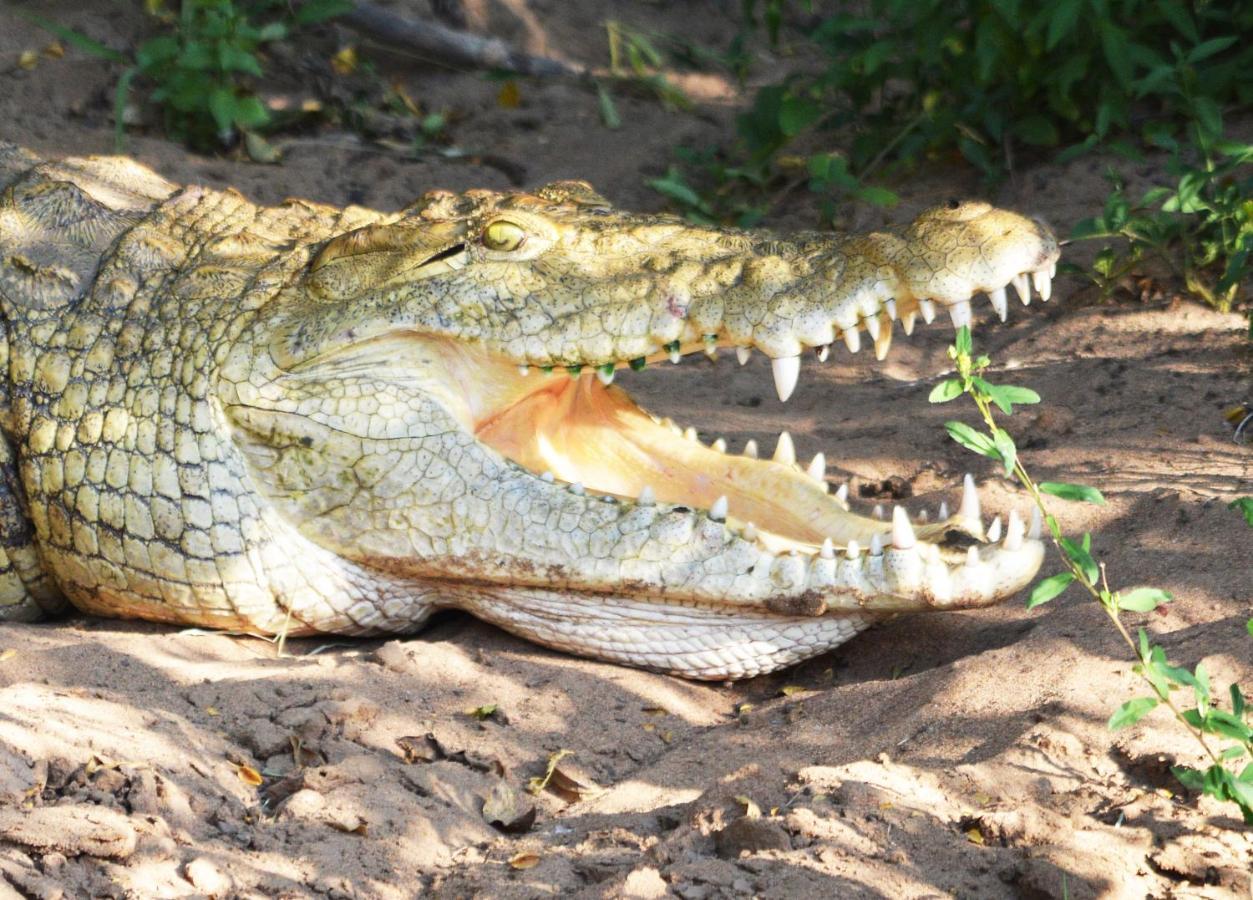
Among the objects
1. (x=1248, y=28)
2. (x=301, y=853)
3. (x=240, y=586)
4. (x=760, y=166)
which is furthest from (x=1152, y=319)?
(x=301, y=853)

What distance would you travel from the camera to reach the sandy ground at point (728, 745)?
2.56 m

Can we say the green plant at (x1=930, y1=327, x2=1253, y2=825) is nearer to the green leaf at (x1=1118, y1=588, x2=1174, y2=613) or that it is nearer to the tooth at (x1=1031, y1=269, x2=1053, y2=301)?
the green leaf at (x1=1118, y1=588, x2=1174, y2=613)

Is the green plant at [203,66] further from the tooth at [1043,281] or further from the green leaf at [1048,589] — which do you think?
the green leaf at [1048,589]

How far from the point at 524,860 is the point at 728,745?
0.68 metres

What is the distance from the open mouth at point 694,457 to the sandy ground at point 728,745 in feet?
0.93

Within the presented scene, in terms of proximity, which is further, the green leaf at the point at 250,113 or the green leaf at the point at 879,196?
the green leaf at the point at 250,113

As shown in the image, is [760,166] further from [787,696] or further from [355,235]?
[787,696]

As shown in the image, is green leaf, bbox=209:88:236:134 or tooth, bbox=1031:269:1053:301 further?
green leaf, bbox=209:88:236:134

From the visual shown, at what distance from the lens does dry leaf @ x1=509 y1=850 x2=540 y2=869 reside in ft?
8.87

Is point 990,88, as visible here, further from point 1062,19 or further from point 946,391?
point 946,391

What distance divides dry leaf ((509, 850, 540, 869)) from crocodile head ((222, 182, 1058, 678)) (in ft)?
2.96

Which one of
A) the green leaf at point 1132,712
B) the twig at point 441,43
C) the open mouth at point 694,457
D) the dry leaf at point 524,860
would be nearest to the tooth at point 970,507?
the open mouth at point 694,457

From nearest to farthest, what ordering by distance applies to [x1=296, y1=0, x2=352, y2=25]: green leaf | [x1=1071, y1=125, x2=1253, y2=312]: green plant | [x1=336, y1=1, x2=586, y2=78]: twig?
[x1=1071, y1=125, x2=1253, y2=312]: green plant, [x1=296, y1=0, x2=352, y2=25]: green leaf, [x1=336, y1=1, x2=586, y2=78]: twig

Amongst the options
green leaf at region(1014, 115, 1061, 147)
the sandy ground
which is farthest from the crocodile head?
green leaf at region(1014, 115, 1061, 147)
